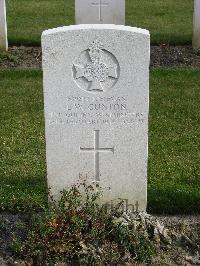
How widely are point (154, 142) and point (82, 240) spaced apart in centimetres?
263

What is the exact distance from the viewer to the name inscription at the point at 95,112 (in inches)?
186

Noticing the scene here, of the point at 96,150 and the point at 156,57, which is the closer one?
the point at 96,150

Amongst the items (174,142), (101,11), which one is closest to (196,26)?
(101,11)

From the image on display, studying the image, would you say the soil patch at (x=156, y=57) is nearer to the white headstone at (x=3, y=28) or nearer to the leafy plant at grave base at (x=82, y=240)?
the white headstone at (x=3, y=28)

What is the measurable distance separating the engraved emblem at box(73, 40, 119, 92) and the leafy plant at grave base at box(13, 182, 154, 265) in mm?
886

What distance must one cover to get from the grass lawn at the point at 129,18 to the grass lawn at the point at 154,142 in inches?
96.6

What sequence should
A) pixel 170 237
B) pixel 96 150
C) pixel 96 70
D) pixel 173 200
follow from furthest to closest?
1. pixel 173 200
2. pixel 96 150
3. pixel 170 237
4. pixel 96 70

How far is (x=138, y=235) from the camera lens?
4590 millimetres

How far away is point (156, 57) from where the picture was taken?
10289 millimetres

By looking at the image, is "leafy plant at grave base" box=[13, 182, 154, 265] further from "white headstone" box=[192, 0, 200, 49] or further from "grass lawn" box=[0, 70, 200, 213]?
"white headstone" box=[192, 0, 200, 49]

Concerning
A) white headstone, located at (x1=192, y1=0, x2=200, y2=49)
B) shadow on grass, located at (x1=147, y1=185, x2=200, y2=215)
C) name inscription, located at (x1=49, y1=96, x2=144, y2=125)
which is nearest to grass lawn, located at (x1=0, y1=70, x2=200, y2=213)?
shadow on grass, located at (x1=147, y1=185, x2=200, y2=215)

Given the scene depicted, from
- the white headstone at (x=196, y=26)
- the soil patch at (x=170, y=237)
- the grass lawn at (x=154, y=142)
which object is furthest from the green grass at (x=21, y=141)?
the white headstone at (x=196, y=26)

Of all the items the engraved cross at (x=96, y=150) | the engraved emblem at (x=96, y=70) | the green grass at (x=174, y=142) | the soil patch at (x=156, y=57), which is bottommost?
the green grass at (x=174, y=142)

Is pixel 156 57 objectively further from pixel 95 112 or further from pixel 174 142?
pixel 95 112
